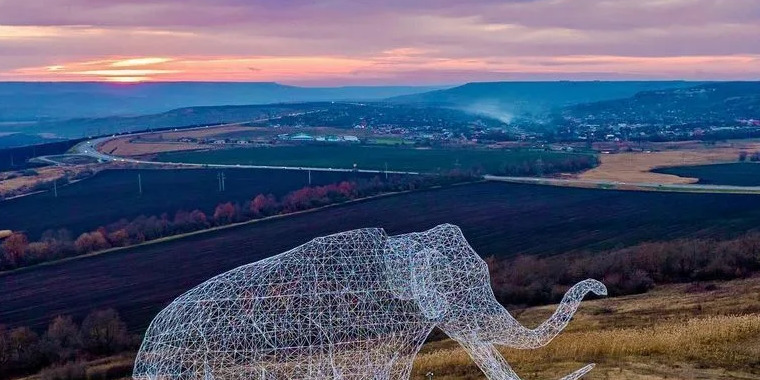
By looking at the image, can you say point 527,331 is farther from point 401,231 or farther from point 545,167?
point 545,167

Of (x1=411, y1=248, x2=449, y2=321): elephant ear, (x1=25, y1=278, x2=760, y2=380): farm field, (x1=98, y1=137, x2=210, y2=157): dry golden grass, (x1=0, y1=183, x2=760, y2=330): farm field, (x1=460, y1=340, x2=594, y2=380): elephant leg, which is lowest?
(x1=0, y1=183, x2=760, y2=330): farm field

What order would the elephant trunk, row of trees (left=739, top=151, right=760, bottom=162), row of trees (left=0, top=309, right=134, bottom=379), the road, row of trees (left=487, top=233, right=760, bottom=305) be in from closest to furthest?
1. the elephant trunk
2. row of trees (left=0, top=309, right=134, bottom=379)
3. row of trees (left=487, top=233, right=760, bottom=305)
4. the road
5. row of trees (left=739, top=151, right=760, bottom=162)

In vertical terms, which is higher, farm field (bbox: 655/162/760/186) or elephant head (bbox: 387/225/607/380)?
elephant head (bbox: 387/225/607/380)

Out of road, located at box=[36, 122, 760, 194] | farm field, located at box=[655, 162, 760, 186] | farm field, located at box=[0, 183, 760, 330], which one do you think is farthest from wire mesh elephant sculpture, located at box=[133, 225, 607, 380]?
farm field, located at box=[655, 162, 760, 186]

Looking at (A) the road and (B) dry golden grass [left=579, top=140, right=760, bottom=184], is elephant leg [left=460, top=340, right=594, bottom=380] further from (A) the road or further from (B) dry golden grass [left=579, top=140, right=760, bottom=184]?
(B) dry golden grass [left=579, top=140, right=760, bottom=184]

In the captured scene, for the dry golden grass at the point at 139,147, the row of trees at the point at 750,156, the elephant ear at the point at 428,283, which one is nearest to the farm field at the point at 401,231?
the elephant ear at the point at 428,283

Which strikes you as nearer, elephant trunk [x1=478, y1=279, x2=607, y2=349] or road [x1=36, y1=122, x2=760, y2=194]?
elephant trunk [x1=478, y1=279, x2=607, y2=349]
